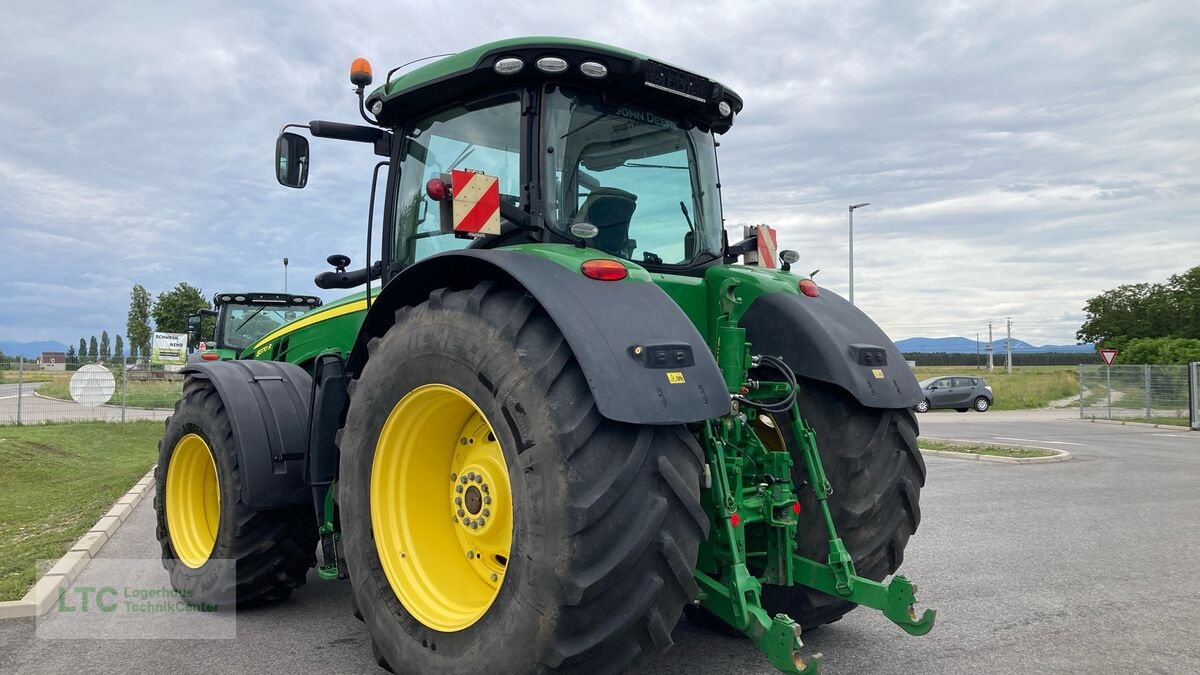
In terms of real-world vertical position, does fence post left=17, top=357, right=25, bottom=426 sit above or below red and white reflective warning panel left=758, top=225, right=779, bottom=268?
below

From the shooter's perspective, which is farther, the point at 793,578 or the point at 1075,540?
the point at 1075,540

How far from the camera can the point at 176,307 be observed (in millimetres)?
39094

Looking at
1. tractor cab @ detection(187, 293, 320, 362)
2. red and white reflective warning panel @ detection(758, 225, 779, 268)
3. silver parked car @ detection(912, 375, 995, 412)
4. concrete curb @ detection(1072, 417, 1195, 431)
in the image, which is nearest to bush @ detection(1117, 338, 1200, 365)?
silver parked car @ detection(912, 375, 995, 412)

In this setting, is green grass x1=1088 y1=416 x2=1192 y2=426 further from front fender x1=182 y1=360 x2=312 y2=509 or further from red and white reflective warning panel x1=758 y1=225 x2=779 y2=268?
front fender x1=182 y1=360 x2=312 y2=509

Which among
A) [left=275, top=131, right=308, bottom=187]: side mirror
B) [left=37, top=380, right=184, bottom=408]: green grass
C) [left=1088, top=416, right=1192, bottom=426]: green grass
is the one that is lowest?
[left=1088, top=416, right=1192, bottom=426]: green grass

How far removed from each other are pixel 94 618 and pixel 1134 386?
2924cm

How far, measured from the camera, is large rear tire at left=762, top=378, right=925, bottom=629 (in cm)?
375

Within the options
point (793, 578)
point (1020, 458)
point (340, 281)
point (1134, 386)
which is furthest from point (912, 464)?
point (1134, 386)

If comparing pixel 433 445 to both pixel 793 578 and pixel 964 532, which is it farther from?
pixel 964 532

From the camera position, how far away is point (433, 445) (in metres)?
3.62

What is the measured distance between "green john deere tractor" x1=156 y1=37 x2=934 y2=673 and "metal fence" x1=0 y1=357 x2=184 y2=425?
55.4 feet

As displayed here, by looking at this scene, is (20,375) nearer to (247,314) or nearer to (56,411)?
(56,411)

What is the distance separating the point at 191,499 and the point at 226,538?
0.85 m

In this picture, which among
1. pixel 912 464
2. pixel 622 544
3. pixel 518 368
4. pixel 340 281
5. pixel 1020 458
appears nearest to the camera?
pixel 622 544
